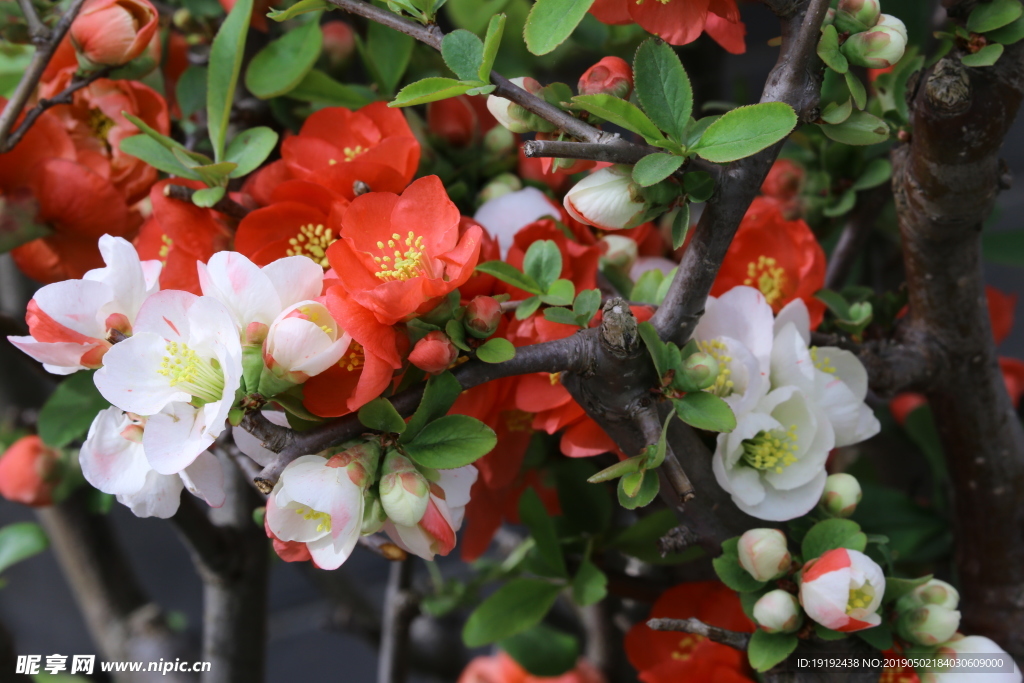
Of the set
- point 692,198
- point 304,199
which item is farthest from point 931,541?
point 304,199

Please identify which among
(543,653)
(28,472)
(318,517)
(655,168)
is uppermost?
(655,168)

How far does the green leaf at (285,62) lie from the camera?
0.44m

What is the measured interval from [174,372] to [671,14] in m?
0.25

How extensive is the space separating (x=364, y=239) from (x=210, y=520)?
0.36 m

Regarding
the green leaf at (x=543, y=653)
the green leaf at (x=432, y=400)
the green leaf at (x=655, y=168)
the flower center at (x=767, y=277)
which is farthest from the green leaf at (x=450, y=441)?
the green leaf at (x=543, y=653)

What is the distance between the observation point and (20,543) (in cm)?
57

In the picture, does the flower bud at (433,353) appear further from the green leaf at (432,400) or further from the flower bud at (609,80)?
the flower bud at (609,80)

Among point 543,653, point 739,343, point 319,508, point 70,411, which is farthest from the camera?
point 543,653

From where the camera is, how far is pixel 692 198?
33 centimetres

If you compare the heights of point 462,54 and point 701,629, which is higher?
point 462,54

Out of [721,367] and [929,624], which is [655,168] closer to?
[721,367]

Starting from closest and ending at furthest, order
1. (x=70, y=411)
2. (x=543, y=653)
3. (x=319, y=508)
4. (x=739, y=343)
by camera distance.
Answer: (x=319, y=508)
(x=739, y=343)
(x=70, y=411)
(x=543, y=653)

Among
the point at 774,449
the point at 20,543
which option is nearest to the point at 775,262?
the point at 774,449

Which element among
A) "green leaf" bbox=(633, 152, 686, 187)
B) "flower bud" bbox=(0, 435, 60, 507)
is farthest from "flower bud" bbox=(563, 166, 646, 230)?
"flower bud" bbox=(0, 435, 60, 507)
